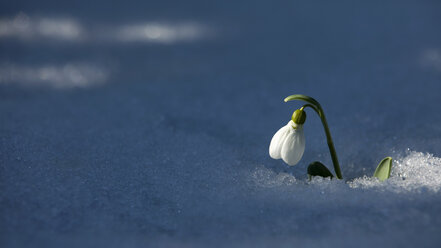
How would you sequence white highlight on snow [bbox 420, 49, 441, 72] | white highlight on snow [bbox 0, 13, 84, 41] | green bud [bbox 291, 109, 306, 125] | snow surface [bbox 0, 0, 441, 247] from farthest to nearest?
1. white highlight on snow [bbox 0, 13, 84, 41]
2. white highlight on snow [bbox 420, 49, 441, 72]
3. green bud [bbox 291, 109, 306, 125]
4. snow surface [bbox 0, 0, 441, 247]

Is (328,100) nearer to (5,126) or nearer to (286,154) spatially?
(286,154)

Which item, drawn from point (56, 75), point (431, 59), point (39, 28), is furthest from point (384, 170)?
point (39, 28)

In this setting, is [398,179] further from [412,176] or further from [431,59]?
[431,59]

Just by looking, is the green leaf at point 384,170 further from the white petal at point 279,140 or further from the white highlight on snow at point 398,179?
the white petal at point 279,140

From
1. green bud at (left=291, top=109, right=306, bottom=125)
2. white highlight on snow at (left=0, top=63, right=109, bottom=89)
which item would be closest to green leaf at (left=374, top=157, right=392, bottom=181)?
green bud at (left=291, top=109, right=306, bottom=125)

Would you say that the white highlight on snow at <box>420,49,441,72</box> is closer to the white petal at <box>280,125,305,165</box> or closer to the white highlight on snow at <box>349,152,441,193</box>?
the white highlight on snow at <box>349,152,441,193</box>

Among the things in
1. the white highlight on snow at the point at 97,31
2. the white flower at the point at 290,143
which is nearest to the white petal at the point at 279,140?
the white flower at the point at 290,143

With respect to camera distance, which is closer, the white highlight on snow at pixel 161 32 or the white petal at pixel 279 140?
the white petal at pixel 279 140
